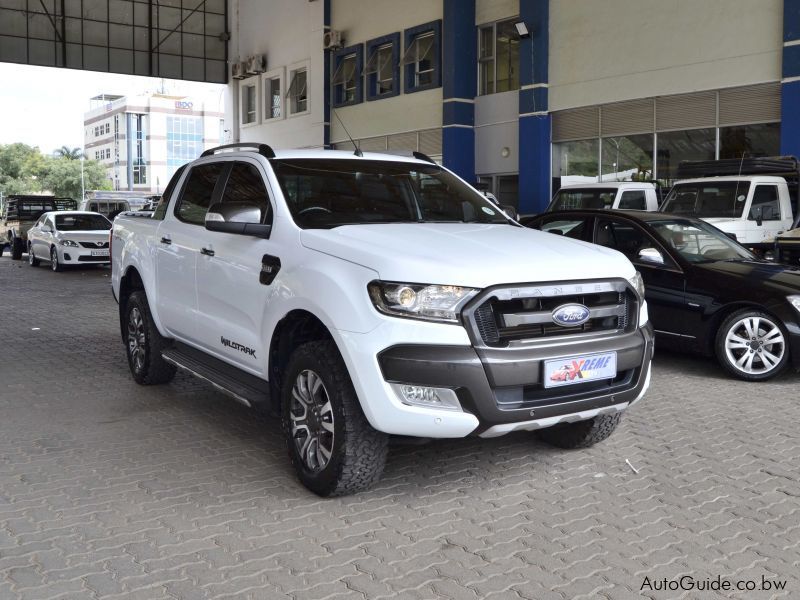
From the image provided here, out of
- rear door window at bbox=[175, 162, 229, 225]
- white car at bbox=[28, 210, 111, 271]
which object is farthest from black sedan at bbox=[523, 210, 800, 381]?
white car at bbox=[28, 210, 111, 271]

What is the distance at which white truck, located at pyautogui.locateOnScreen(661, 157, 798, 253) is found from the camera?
12891 millimetres

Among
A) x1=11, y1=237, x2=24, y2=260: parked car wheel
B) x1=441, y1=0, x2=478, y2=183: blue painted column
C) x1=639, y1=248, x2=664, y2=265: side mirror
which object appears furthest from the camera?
x1=11, y1=237, x2=24, y2=260: parked car wheel

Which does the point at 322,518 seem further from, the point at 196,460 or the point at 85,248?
the point at 85,248

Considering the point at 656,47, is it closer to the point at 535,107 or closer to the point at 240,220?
the point at 535,107

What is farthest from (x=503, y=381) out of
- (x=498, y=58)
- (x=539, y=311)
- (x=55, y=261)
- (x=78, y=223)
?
(x=498, y=58)

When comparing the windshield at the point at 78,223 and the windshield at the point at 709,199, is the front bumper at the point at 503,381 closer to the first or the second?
the windshield at the point at 709,199

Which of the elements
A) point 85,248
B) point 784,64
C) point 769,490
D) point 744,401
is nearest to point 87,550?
point 769,490

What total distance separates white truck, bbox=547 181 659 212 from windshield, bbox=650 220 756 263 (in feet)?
21.0

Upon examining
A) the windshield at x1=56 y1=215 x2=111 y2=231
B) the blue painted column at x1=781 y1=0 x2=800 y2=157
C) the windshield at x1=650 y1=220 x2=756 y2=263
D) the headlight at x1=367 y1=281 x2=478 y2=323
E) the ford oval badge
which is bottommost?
the ford oval badge

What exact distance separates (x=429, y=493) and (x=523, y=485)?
55cm

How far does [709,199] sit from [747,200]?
628 millimetres

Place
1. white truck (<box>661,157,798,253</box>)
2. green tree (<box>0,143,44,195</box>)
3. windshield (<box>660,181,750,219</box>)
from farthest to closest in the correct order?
green tree (<box>0,143,44,195</box>), windshield (<box>660,181,750,219</box>), white truck (<box>661,157,798,253</box>)

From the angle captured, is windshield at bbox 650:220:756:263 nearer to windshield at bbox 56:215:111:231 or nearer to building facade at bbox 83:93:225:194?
windshield at bbox 56:215:111:231

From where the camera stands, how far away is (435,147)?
25000 mm
